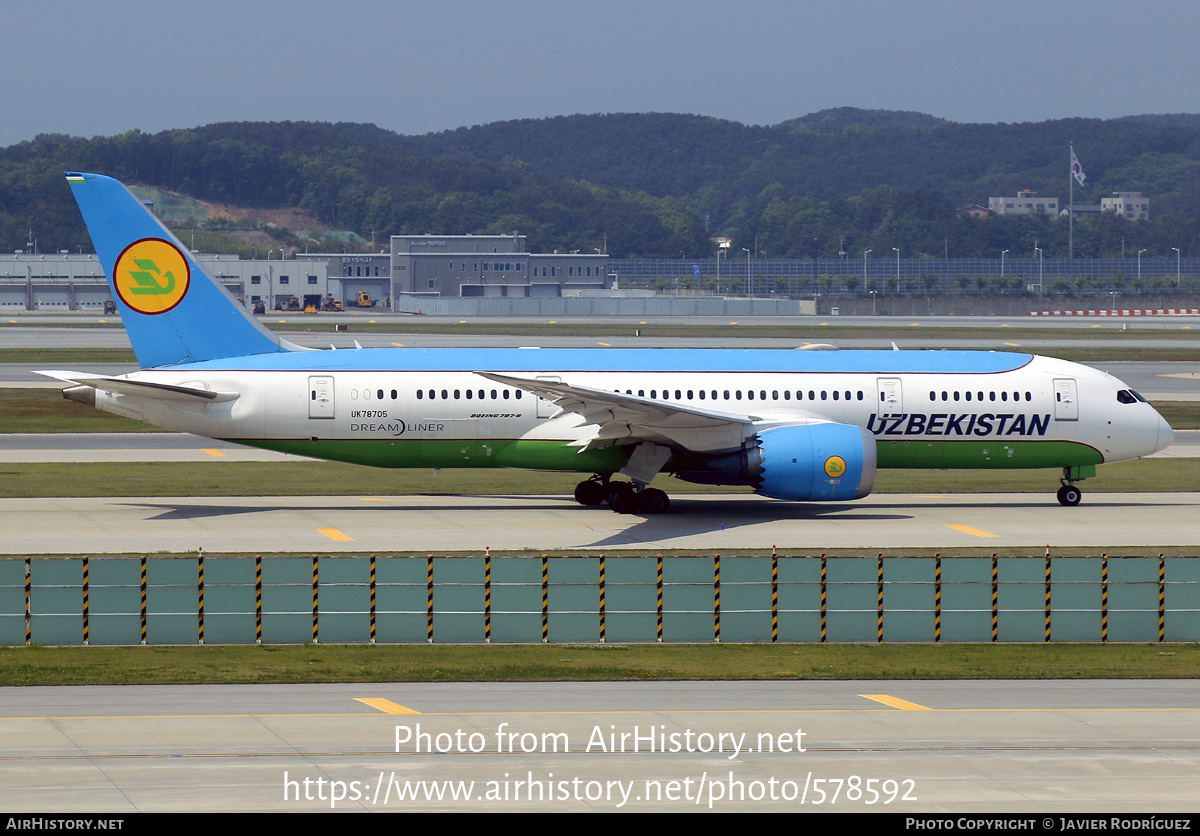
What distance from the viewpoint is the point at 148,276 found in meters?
37.3

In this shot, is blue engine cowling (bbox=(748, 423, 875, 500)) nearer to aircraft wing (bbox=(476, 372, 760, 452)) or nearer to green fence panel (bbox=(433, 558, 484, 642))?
aircraft wing (bbox=(476, 372, 760, 452))

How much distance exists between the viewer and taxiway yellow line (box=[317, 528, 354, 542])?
106ft

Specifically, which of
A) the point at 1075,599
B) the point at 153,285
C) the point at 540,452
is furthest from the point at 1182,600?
the point at 153,285

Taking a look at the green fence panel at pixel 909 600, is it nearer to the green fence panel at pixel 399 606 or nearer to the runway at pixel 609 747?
the runway at pixel 609 747

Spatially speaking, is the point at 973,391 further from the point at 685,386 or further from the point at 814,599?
the point at 814,599

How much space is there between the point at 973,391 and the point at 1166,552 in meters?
8.88

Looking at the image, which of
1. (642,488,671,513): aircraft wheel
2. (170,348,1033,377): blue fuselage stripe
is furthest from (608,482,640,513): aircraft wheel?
(170,348,1033,377): blue fuselage stripe

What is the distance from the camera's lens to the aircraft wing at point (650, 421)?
114ft

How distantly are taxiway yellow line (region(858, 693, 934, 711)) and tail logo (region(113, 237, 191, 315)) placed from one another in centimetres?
2472

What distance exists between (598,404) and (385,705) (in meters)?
16.7

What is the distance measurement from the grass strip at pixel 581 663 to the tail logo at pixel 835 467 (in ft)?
38.5

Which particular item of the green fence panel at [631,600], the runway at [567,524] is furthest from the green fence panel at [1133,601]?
the green fence panel at [631,600]

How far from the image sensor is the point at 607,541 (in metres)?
32.1
